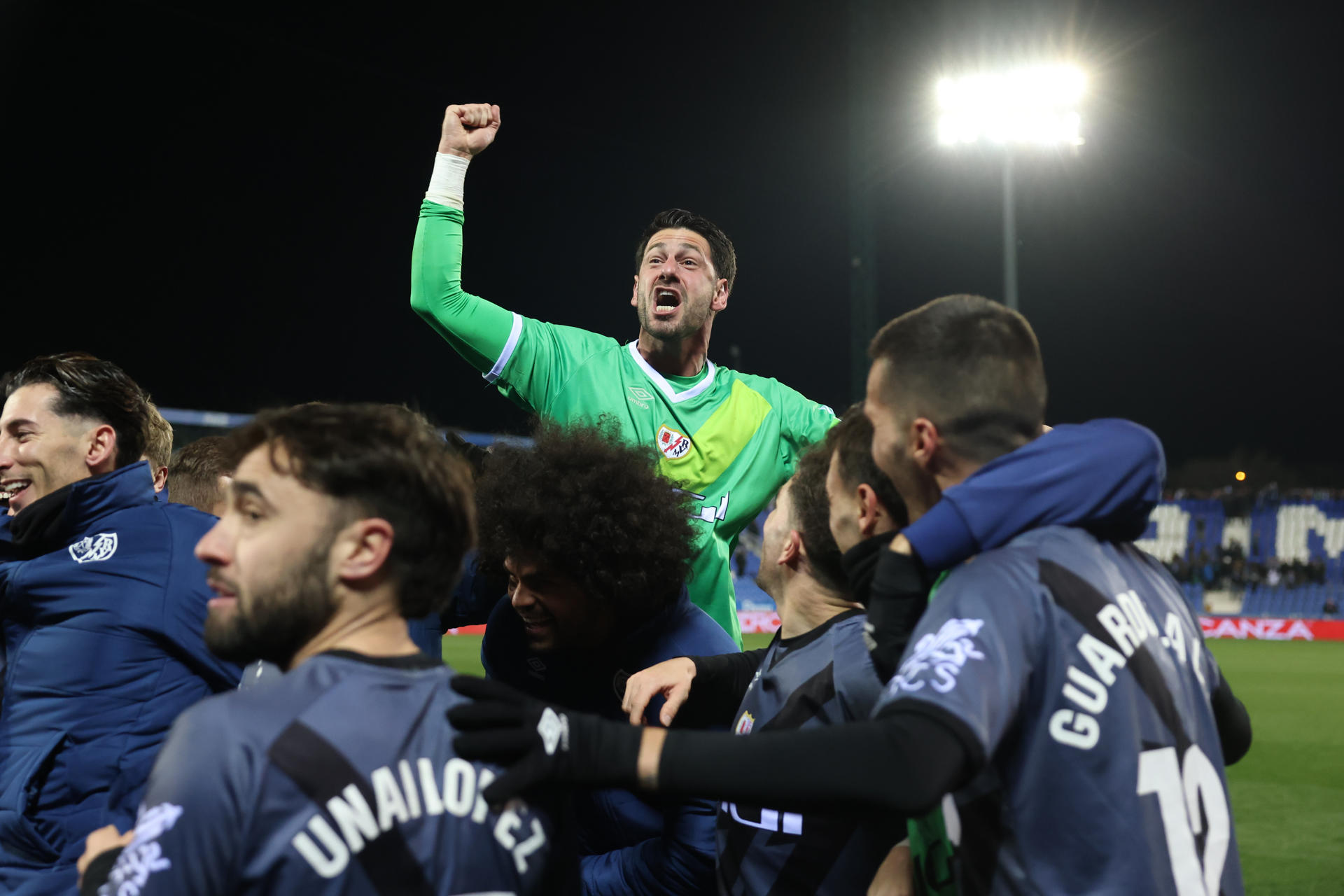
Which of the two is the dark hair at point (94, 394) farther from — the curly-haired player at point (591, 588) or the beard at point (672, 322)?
the beard at point (672, 322)

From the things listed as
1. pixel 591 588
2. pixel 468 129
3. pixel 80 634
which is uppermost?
pixel 468 129

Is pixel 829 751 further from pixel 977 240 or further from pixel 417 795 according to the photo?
pixel 977 240

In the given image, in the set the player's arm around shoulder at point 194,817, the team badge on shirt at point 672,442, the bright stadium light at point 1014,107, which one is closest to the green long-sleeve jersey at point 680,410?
the team badge on shirt at point 672,442

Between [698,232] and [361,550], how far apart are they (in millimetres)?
3127

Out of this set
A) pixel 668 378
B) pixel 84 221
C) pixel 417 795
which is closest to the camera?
pixel 417 795

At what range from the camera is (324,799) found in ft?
4.92

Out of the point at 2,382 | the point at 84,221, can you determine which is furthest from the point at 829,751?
the point at 84,221

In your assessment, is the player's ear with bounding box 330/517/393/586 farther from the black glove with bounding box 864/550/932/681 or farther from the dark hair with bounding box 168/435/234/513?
the dark hair with bounding box 168/435/234/513

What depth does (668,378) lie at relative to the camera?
4.60m

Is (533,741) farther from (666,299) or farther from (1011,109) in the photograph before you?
(1011,109)

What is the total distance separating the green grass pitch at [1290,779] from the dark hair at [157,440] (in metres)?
5.99

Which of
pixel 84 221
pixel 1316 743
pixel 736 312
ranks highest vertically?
pixel 84 221

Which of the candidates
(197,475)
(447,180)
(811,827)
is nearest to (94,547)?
(197,475)

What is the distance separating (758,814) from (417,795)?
1125mm
